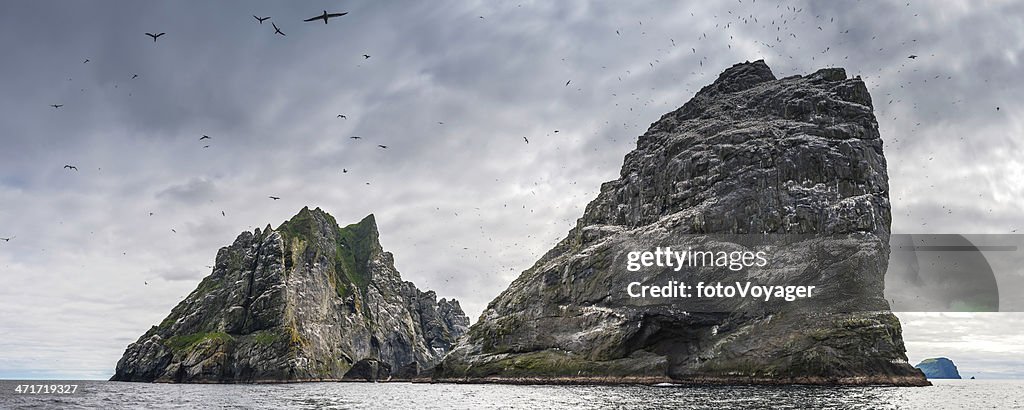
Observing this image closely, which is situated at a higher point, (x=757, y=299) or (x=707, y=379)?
(x=757, y=299)

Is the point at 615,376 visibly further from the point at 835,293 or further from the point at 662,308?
the point at 835,293

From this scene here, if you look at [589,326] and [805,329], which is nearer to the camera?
[805,329]

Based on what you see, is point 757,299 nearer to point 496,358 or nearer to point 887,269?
point 887,269

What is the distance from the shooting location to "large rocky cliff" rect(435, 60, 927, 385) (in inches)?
5202

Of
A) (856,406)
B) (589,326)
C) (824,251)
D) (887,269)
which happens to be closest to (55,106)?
(856,406)

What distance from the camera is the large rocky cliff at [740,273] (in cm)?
13212

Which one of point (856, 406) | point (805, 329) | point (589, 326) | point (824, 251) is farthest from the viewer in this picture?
point (589, 326)

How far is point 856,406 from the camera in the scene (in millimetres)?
64812

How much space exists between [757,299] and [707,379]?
22444 mm

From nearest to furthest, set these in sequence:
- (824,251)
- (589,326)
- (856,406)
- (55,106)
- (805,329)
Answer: (55,106) < (856,406) < (805,329) < (824,251) < (589,326)

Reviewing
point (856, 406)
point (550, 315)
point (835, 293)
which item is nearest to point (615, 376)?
point (550, 315)

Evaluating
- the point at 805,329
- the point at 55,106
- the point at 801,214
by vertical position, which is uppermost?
the point at 801,214

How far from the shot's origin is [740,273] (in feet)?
504

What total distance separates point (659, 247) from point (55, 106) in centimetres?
13674
